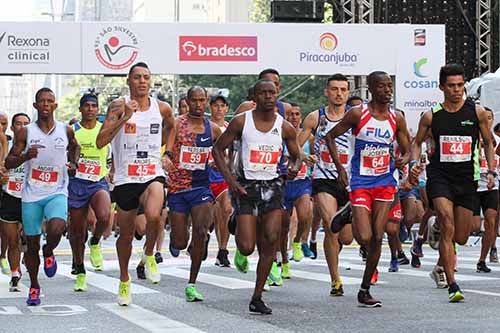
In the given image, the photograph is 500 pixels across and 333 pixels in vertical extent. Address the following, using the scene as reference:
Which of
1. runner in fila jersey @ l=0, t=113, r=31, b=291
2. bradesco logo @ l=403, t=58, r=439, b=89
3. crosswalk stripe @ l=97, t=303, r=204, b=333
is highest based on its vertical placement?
bradesco logo @ l=403, t=58, r=439, b=89

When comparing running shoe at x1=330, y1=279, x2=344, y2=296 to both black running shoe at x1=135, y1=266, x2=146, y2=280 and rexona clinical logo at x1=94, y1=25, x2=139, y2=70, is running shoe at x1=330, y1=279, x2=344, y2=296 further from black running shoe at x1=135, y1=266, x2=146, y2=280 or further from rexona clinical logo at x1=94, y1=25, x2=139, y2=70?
rexona clinical logo at x1=94, y1=25, x2=139, y2=70

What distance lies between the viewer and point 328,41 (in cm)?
2742

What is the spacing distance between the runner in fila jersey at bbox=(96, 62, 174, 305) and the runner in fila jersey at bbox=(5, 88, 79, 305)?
645 mm

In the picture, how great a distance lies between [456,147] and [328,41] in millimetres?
16629

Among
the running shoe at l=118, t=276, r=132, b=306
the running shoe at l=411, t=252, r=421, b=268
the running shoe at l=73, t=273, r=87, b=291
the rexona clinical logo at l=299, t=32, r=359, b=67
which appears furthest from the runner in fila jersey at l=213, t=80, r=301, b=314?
the rexona clinical logo at l=299, t=32, r=359, b=67

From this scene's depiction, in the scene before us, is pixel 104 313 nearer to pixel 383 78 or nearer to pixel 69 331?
pixel 69 331

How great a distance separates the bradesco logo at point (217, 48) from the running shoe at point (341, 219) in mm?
15913

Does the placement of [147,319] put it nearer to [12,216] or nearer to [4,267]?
[12,216]

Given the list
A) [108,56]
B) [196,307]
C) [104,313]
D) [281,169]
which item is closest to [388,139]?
[281,169]

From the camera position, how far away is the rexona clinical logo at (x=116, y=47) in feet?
86.5

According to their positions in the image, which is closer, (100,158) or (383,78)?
(383,78)

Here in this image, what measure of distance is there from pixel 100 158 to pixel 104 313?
429 cm

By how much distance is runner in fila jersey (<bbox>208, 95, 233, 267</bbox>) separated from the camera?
1534cm

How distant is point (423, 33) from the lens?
2766 centimetres
